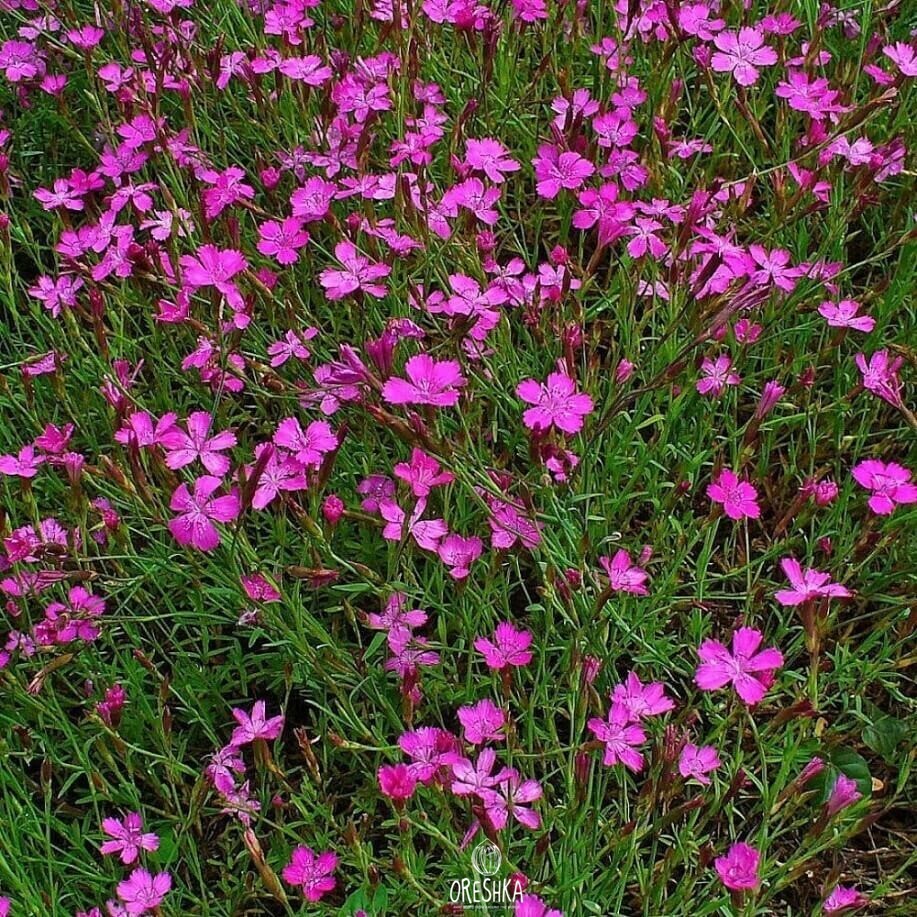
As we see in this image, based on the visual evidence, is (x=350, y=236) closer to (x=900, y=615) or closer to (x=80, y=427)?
(x=80, y=427)

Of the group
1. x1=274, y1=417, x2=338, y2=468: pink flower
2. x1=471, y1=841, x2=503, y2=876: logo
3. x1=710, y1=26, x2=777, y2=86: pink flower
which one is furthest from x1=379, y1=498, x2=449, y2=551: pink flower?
x1=710, y1=26, x2=777, y2=86: pink flower

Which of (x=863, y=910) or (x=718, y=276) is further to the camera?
(x=718, y=276)

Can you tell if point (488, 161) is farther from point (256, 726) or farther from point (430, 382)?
point (256, 726)

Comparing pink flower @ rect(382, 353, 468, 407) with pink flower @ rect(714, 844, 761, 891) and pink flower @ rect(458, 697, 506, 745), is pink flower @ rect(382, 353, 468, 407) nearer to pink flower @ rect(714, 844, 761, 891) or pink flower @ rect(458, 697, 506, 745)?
pink flower @ rect(458, 697, 506, 745)

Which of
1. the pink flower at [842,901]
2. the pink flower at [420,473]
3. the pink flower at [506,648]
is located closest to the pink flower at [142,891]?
the pink flower at [506,648]

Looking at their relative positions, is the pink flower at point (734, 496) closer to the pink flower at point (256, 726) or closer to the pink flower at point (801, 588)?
the pink flower at point (801, 588)

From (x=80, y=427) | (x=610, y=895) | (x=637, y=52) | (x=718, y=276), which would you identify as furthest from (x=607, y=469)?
(x=637, y=52)

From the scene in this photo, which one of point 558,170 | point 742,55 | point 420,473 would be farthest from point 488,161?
point 420,473

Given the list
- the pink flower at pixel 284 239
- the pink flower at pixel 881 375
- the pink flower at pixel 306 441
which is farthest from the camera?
the pink flower at pixel 284 239
